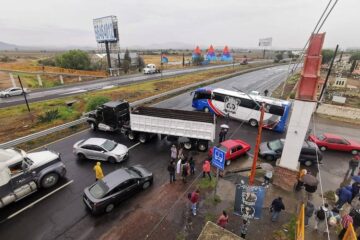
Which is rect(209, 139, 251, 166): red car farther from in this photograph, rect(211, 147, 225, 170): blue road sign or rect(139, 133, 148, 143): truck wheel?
rect(139, 133, 148, 143): truck wheel

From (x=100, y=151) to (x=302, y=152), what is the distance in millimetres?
14139

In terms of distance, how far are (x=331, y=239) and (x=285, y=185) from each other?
10.7ft

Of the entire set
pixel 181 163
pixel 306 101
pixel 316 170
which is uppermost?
pixel 306 101

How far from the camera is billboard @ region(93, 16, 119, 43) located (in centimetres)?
4916

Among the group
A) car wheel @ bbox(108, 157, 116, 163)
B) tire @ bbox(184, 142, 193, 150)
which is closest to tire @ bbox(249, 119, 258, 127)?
tire @ bbox(184, 142, 193, 150)

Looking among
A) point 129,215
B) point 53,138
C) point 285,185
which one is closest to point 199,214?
point 129,215

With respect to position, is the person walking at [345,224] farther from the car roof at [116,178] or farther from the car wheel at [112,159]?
the car wheel at [112,159]

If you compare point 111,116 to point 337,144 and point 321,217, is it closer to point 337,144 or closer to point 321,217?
point 321,217

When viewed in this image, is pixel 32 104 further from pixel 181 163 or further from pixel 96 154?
pixel 181 163

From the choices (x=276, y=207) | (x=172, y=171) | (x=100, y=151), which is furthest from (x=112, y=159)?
(x=276, y=207)

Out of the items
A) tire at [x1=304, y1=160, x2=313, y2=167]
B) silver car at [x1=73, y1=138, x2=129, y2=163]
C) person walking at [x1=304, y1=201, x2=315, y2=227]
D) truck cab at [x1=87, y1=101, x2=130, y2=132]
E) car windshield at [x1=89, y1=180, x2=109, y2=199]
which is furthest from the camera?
truck cab at [x1=87, y1=101, x2=130, y2=132]

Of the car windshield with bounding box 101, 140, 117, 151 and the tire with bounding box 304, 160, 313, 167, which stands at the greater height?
the car windshield with bounding box 101, 140, 117, 151

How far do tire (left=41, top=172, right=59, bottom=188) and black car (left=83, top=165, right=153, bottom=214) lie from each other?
2999 mm

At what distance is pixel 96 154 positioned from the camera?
14.3 metres
